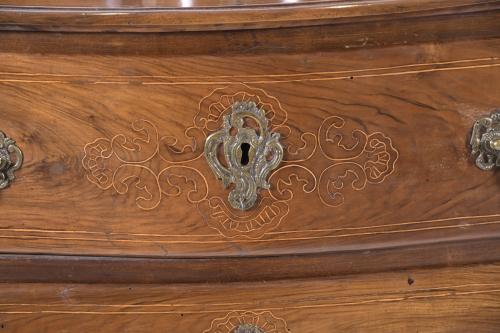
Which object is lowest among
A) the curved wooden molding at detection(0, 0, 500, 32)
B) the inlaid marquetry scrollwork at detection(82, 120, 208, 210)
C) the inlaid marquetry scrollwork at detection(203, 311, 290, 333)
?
the inlaid marquetry scrollwork at detection(203, 311, 290, 333)

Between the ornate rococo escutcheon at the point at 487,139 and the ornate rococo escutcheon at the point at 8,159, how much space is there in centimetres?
54

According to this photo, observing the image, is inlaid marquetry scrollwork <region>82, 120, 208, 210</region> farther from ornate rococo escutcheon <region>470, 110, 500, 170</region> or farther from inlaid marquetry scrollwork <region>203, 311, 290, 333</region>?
ornate rococo escutcheon <region>470, 110, 500, 170</region>

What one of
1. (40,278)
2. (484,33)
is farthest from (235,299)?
(484,33)

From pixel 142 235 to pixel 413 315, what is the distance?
36 cm

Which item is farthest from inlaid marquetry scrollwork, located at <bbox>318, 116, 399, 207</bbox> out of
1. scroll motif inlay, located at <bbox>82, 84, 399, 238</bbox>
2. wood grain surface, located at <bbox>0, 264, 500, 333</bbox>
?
wood grain surface, located at <bbox>0, 264, 500, 333</bbox>

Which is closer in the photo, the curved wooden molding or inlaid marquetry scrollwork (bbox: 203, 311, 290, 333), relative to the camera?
the curved wooden molding

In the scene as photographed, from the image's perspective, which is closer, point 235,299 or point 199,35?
point 199,35

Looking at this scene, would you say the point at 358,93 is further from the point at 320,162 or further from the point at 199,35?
the point at 199,35

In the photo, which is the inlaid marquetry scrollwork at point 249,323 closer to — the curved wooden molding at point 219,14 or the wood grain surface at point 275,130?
the wood grain surface at point 275,130

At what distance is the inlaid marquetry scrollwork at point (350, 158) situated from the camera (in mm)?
868

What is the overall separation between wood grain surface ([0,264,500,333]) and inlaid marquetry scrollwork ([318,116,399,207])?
12cm

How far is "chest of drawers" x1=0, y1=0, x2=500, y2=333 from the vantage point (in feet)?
2.72

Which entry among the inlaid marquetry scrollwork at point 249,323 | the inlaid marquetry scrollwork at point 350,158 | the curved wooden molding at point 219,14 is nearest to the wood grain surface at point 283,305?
the inlaid marquetry scrollwork at point 249,323

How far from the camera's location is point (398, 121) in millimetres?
867
